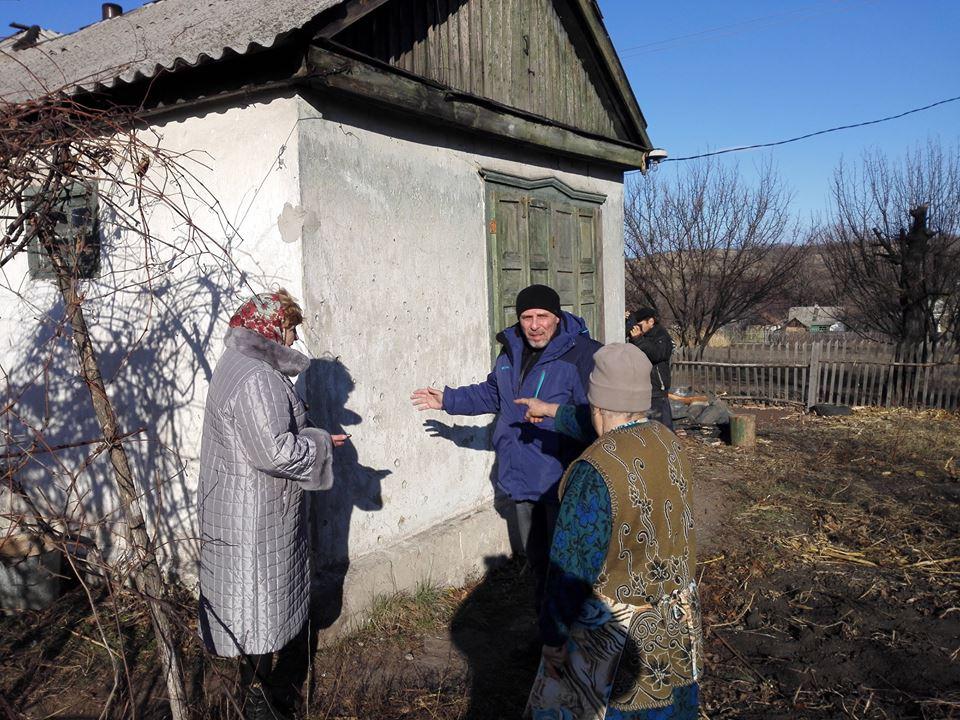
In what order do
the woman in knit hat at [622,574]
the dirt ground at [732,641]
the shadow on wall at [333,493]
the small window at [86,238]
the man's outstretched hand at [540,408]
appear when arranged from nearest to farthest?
the woman in knit hat at [622,574] → the man's outstretched hand at [540,408] → the dirt ground at [732,641] → the shadow on wall at [333,493] → the small window at [86,238]

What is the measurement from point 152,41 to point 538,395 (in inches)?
141

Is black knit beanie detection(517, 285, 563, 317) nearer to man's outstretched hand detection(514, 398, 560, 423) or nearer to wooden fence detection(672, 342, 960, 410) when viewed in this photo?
man's outstretched hand detection(514, 398, 560, 423)

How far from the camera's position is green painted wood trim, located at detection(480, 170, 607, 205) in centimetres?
568

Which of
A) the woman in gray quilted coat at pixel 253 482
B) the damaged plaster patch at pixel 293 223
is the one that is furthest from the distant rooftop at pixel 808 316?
the woman in gray quilted coat at pixel 253 482

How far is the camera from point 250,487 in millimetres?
2998

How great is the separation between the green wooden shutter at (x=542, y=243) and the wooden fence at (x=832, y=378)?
7.84 metres

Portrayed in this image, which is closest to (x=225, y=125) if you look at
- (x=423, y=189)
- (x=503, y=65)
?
(x=423, y=189)

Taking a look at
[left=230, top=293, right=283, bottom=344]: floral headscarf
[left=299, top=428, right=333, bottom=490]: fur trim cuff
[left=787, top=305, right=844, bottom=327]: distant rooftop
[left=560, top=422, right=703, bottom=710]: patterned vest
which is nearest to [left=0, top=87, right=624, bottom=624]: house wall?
[left=230, top=293, right=283, bottom=344]: floral headscarf

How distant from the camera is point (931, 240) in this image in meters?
14.4

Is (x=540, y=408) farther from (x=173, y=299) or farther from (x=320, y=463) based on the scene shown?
(x=173, y=299)

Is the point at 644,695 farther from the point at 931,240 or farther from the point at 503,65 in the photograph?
the point at 931,240

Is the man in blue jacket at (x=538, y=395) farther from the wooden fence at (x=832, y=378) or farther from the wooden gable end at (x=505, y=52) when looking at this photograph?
the wooden fence at (x=832, y=378)

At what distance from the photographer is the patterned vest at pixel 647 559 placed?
2256 millimetres

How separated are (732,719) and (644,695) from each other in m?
1.52
